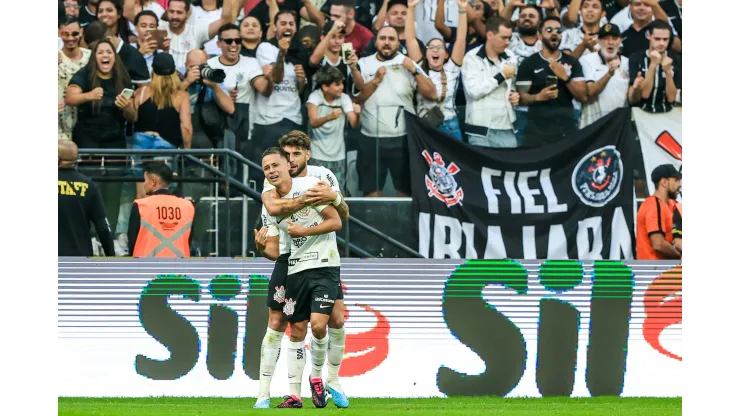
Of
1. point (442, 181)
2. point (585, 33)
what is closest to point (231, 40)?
point (442, 181)

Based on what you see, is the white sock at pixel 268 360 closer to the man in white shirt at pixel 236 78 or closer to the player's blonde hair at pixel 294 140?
the player's blonde hair at pixel 294 140

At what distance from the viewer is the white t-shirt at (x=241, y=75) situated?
13625 mm

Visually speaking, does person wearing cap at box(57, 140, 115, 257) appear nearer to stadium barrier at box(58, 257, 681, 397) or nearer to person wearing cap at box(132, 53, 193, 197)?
stadium barrier at box(58, 257, 681, 397)

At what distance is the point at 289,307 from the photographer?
8.62 metres

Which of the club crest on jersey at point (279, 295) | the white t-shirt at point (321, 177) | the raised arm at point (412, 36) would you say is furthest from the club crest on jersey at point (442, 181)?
the club crest on jersey at point (279, 295)

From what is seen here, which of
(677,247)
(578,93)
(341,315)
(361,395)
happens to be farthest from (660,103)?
(341,315)

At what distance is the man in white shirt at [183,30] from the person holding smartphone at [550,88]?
12.3ft

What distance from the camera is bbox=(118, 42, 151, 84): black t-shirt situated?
1359cm

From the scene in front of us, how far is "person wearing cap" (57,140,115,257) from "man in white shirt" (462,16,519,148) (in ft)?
15.1

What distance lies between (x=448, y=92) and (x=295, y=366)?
592 cm

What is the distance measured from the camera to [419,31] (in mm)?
14398

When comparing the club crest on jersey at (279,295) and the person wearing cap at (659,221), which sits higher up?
the person wearing cap at (659,221)

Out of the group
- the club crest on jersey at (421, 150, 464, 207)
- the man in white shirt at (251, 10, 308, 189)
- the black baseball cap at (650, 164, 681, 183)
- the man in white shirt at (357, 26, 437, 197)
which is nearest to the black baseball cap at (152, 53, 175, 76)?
the man in white shirt at (251, 10, 308, 189)
